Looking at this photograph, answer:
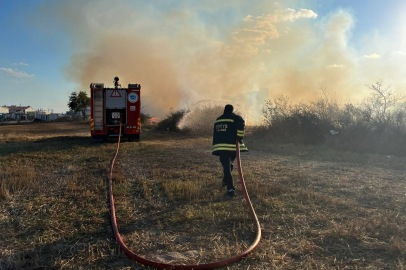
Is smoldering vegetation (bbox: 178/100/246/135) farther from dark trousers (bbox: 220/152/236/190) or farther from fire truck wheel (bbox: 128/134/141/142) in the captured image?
dark trousers (bbox: 220/152/236/190)

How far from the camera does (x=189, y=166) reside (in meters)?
8.04

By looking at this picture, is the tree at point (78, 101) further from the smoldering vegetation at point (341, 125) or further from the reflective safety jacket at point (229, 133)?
the reflective safety jacket at point (229, 133)

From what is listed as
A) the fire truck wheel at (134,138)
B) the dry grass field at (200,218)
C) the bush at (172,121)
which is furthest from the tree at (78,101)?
the dry grass field at (200,218)

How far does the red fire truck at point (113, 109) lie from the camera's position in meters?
13.3

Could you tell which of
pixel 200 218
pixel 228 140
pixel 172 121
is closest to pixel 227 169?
pixel 228 140

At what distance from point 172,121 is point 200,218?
18162 mm

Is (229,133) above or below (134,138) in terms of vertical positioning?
above

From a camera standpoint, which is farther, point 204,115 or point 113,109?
point 204,115

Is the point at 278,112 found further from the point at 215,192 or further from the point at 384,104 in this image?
the point at 215,192

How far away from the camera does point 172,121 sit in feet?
72.0

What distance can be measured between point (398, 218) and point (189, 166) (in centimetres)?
507

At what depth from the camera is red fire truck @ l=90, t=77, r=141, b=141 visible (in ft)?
43.7

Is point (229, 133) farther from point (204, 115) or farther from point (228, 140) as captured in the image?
point (204, 115)

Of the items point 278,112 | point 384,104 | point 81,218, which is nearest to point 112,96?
point 278,112
